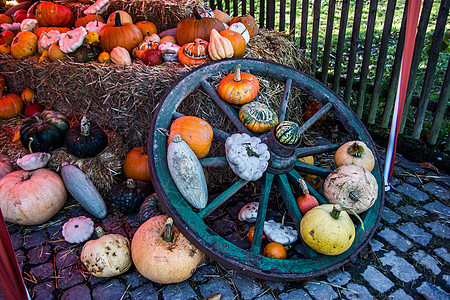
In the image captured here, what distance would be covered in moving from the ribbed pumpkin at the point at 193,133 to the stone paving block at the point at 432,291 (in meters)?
1.82

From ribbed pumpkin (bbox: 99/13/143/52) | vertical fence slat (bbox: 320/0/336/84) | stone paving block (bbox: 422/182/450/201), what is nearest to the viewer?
stone paving block (bbox: 422/182/450/201)

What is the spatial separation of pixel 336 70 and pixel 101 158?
3.06 meters

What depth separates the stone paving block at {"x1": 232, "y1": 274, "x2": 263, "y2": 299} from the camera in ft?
6.97

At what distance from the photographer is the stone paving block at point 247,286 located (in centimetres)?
213

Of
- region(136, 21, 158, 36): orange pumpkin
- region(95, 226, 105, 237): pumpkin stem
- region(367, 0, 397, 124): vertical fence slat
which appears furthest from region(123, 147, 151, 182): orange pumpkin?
region(367, 0, 397, 124): vertical fence slat

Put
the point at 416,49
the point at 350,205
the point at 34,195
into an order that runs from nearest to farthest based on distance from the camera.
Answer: the point at 350,205
the point at 34,195
the point at 416,49

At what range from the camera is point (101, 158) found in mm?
3219

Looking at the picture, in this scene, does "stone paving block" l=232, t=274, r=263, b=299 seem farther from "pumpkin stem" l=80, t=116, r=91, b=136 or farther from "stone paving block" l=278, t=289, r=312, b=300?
"pumpkin stem" l=80, t=116, r=91, b=136

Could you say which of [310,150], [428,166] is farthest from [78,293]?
[428,166]

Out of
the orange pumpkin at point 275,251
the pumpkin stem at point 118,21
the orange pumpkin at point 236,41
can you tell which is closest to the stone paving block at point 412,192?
the orange pumpkin at point 275,251

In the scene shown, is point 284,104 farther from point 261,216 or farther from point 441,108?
point 441,108

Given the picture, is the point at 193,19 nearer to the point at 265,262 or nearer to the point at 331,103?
the point at 331,103

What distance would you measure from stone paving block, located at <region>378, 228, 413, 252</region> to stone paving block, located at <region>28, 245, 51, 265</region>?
2.74 metres

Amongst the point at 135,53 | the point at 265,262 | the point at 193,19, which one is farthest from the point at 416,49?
the point at 135,53
